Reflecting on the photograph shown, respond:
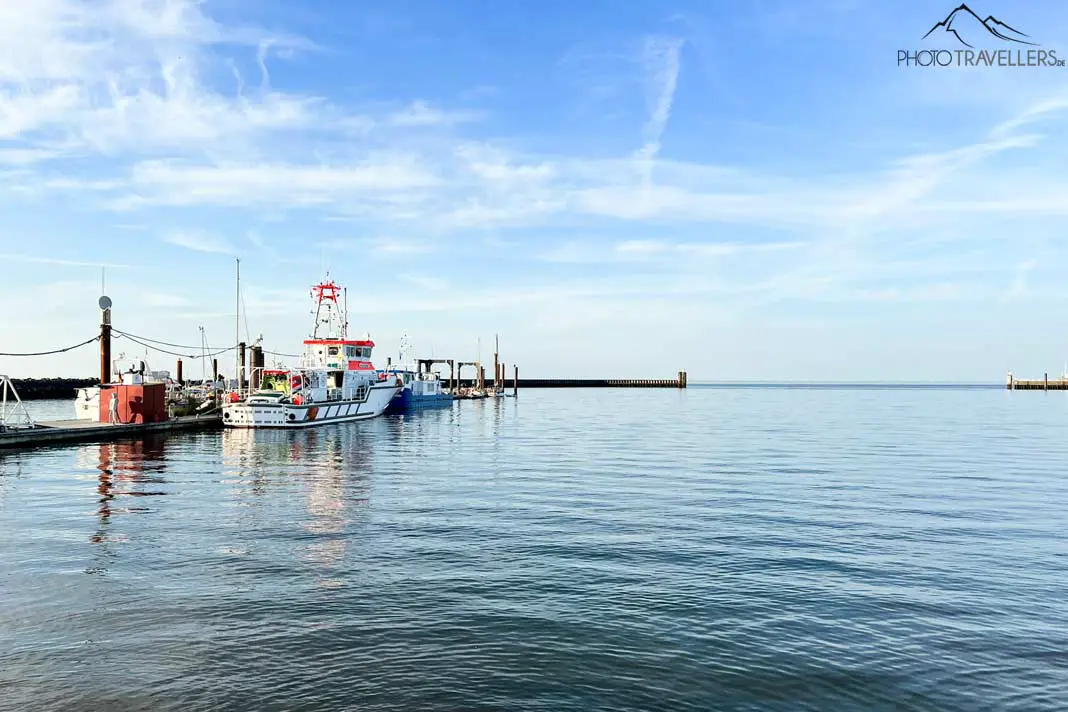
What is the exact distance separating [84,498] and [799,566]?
24.0 meters

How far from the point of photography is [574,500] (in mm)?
26484

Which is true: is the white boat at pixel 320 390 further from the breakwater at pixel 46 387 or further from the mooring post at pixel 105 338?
the breakwater at pixel 46 387

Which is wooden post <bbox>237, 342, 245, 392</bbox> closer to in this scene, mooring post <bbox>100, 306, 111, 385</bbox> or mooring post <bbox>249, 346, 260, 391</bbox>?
mooring post <bbox>249, 346, 260, 391</bbox>

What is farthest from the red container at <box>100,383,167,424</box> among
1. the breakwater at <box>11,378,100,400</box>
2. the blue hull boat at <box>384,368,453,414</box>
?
the breakwater at <box>11,378,100,400</box>

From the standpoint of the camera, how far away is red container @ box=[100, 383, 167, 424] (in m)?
57.8


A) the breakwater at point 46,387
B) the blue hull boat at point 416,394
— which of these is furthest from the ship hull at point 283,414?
the breakwater at point 46,387

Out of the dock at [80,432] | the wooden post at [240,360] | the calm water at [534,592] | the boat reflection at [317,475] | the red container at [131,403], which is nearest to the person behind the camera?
the calm water at [534,592]

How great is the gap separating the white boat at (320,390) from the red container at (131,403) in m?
6.25

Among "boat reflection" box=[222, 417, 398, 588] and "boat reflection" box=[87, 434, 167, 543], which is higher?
"boat reflection" box=[87, 434, 167, 543]

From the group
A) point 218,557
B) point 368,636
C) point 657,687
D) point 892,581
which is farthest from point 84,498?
point 892,581

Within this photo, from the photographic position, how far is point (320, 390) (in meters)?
72.1

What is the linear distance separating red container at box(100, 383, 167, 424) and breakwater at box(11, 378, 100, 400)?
88.6 m

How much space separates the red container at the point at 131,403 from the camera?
5781cm

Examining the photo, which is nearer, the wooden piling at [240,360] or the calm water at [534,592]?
the calm water at [534,592]
